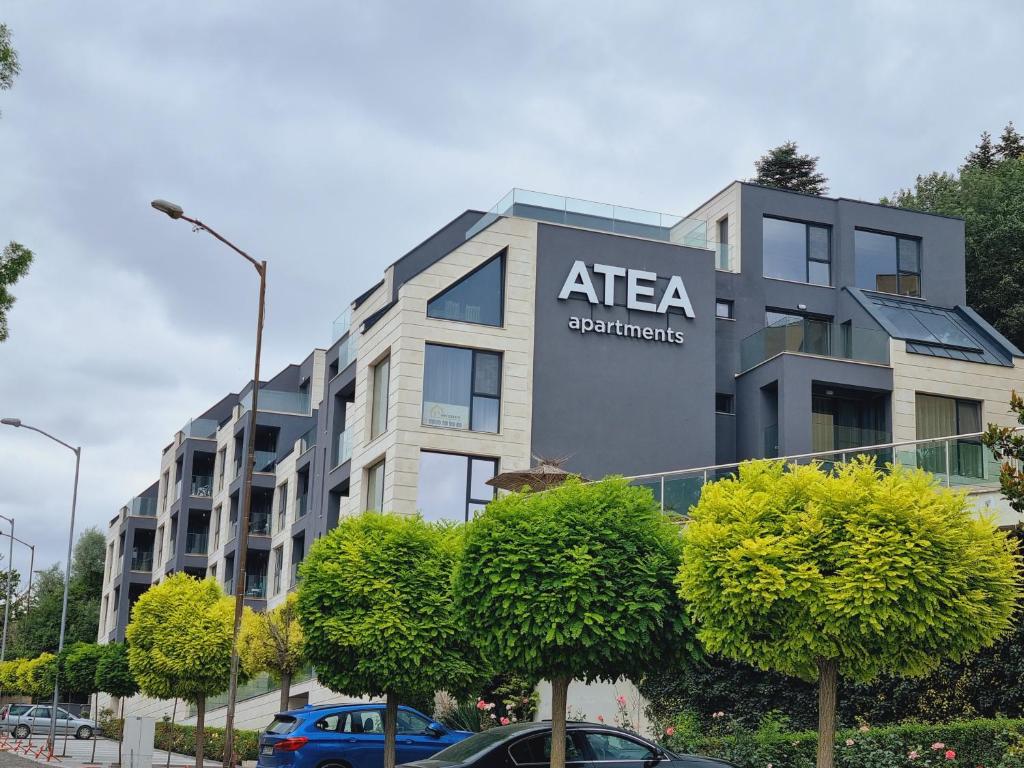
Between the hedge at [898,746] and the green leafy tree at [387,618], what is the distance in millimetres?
4619

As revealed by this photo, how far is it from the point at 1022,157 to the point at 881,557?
1788 inches

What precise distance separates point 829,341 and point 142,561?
48.7m

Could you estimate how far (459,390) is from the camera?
36.0 m

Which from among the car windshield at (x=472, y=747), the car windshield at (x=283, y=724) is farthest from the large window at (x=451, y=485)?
the car windshield at (x=472, y=747)

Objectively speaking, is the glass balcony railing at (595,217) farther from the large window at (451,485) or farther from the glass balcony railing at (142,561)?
the glass balcony railing at (142,561)

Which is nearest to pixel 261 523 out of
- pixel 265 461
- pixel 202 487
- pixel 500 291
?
pixel 265 461

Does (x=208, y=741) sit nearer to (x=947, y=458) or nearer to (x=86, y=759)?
(x=86, y=759)

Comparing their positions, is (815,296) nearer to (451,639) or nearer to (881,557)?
(451,639)

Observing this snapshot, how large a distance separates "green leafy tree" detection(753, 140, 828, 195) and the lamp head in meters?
48.4

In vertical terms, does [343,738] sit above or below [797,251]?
below

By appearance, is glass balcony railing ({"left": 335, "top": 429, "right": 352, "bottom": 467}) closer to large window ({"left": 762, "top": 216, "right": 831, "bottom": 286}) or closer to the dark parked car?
large window ({"left": 762, "top": 216, "right": 831, "bottom": 286})

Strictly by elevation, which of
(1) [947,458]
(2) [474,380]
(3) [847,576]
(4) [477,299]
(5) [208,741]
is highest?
(4) [477,299]

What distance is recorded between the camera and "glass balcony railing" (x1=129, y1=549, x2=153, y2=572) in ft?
245

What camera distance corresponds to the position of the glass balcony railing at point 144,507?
75.4 meters
